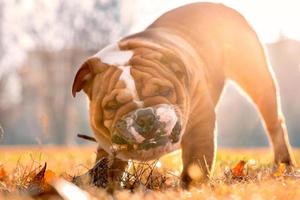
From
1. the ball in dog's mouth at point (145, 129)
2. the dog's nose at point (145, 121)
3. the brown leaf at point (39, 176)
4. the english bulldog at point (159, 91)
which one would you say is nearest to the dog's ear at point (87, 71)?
the english bulldog at point (159, 91)

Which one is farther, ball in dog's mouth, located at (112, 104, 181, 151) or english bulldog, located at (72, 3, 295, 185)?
english bulldog, located at (72, 3, 295, 185)

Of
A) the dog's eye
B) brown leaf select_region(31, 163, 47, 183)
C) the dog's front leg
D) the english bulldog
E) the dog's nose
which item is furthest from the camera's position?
the dog's front leg

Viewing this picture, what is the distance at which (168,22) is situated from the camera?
545cm

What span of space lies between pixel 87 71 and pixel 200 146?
0.93 m

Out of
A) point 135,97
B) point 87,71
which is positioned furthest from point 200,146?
point 87,71

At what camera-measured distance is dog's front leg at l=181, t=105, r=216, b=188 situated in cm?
419

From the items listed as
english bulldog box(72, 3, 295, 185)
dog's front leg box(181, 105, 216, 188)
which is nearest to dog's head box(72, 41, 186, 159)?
english bulldog box(72, 3, 295, 185)

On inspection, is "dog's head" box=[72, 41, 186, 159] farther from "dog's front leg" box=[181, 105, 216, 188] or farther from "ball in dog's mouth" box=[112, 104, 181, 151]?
"dog's front leg" box=[181, 105, 216, 188]

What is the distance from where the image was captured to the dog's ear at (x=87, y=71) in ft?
13.9

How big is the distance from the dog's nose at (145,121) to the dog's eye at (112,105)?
0.30 meters

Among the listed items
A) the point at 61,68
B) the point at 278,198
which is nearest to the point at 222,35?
the point at 278,198

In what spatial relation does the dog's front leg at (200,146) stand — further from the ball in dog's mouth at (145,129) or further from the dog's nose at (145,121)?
the dog's nose at (145,121)

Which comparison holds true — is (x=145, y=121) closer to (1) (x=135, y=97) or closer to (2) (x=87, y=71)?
(1) (x=135, y=97)

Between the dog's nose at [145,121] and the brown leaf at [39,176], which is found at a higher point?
the dog's nose at [145,121]
